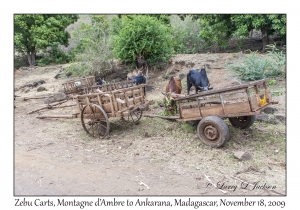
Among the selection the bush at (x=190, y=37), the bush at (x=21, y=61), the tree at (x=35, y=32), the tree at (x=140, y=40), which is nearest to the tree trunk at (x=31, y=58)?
the tree at (x=35, y=32)

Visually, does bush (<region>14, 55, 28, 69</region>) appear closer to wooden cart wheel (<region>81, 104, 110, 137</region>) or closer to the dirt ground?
the dirt ground

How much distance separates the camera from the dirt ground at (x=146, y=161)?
14.1ft

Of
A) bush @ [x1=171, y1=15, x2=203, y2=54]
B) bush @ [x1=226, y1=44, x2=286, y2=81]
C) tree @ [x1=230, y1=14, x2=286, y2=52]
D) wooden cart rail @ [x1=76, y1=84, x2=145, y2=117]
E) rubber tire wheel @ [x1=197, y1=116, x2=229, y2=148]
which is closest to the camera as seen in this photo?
rubber tire wheel @ [x1=197, y1=116, x2=229, y2=148]

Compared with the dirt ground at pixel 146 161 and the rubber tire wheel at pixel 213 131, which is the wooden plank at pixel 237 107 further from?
the dirt ground at pixel 146 161

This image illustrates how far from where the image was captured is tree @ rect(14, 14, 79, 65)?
19.2 m

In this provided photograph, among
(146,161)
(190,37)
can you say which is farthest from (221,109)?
(190,37)

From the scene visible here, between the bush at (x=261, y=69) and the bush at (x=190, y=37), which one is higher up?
the bush at (x=190, y=37)

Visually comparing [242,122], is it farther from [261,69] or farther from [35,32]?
[35,32]

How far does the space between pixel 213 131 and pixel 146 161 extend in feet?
4.82

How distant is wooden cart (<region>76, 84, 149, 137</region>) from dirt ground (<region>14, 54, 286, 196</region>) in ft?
1.52

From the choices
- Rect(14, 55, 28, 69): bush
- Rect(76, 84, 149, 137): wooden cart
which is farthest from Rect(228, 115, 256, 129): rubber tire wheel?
Rect(14, 55, 28, 69): bush

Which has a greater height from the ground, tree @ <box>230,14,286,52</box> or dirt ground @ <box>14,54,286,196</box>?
tree @ <box>230,14,286,52</box>

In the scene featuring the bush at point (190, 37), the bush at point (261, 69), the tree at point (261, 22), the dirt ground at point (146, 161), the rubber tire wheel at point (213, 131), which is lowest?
the dirt ground at point (146, 161)

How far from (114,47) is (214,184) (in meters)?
10.3
